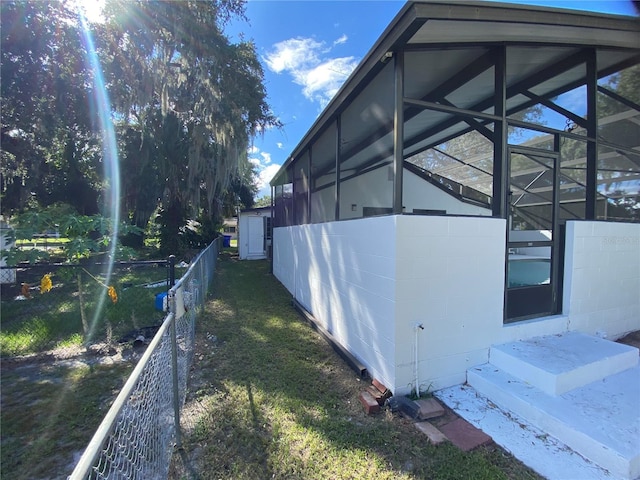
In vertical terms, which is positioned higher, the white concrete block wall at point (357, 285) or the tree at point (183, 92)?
the tree at point (183, 92)

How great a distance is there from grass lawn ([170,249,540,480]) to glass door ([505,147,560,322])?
1932 millimetres

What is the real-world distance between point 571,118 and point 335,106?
3.24 metres

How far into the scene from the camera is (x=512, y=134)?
11.2 ft

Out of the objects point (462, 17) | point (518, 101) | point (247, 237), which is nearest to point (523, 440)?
point (462, 17)

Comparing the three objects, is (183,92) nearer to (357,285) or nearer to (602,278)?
(357,285)

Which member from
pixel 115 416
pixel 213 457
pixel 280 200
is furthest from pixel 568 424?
pixel 280 200

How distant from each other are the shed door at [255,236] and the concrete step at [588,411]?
42.3ft

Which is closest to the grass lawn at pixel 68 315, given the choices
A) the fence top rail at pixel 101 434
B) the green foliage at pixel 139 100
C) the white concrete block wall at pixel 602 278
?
the fence top rail at pixel 101 434

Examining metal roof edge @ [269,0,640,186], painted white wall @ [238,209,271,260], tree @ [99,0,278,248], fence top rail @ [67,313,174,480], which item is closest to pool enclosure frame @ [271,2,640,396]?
metal roof edge @ [269,0,640,186]

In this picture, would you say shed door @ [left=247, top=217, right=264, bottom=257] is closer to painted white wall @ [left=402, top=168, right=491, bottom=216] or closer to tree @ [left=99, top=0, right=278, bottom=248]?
tree @ [left=99, top=0, right=278, bottom=248]

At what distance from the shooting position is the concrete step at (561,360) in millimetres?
2588

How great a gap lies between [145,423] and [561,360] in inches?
135

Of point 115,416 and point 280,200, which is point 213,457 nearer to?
point 115,416

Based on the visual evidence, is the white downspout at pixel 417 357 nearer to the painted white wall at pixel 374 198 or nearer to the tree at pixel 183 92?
the painted white wall at pixel 374 198
